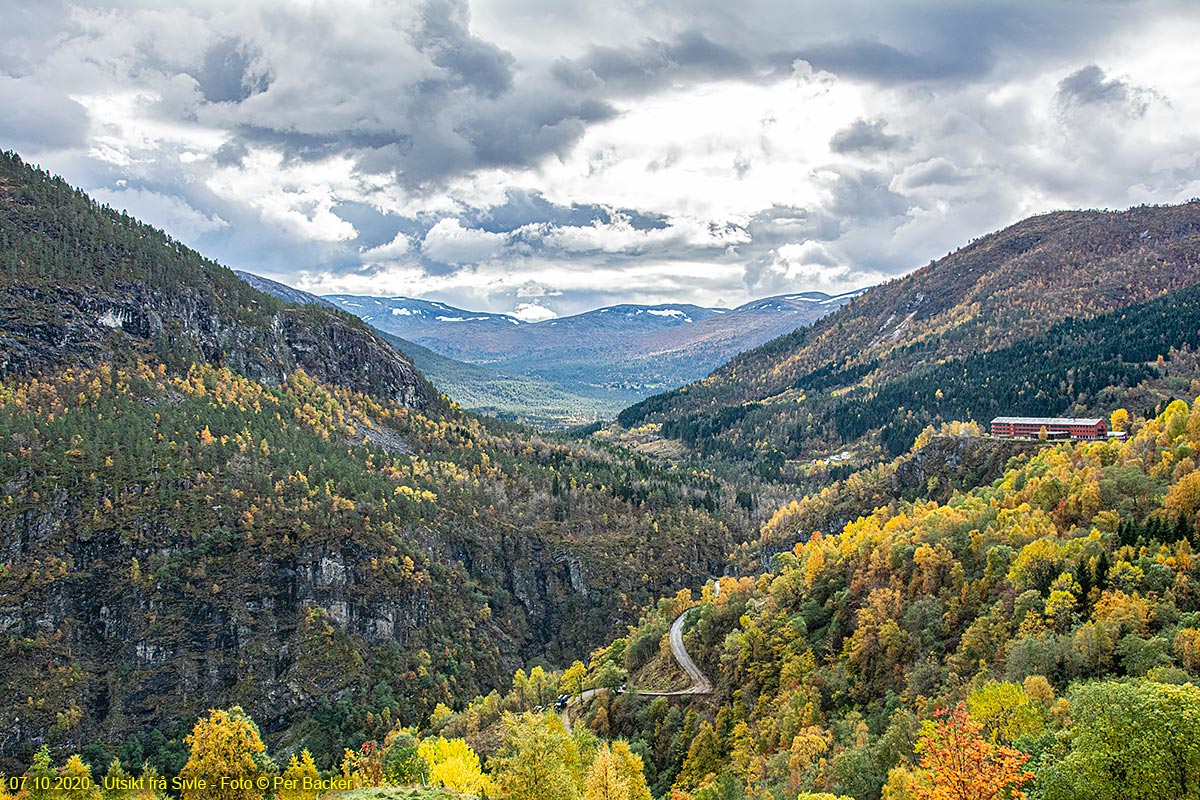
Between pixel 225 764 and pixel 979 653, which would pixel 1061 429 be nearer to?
pixel 979 653

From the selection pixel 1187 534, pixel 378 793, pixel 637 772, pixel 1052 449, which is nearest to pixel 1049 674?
pixel 1187 534

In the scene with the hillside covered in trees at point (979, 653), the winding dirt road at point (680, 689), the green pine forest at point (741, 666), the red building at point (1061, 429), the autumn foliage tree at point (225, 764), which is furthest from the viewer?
the red building at point (1061, 429)

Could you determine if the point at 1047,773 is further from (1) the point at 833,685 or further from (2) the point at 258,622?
(2) the point at 258,622

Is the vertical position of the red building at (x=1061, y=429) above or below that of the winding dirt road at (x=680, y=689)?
above

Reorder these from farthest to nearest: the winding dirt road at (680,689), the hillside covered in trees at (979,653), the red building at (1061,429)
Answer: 1. the red building at (1061,429)
2. the winding dirt road at (680,689)
3. the hillside covered in trees at (979,653)

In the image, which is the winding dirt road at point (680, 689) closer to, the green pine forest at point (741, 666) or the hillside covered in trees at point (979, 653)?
the green pine forest at point (741, 666)

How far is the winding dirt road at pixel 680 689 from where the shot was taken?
125m

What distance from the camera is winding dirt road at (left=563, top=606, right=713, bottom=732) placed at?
125 m

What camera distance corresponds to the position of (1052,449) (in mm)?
149375

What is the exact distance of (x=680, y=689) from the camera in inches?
5015

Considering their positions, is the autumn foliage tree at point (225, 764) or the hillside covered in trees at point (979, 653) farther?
the autumn foliage tree at point (225, 764)

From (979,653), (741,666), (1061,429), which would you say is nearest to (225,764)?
(741,666)

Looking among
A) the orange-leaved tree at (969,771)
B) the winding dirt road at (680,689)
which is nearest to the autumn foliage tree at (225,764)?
the orange-leaved tree at (969,771)

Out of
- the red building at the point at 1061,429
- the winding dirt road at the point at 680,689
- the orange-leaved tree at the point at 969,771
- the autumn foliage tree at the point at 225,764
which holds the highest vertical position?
the red building at the point at 1061,429
